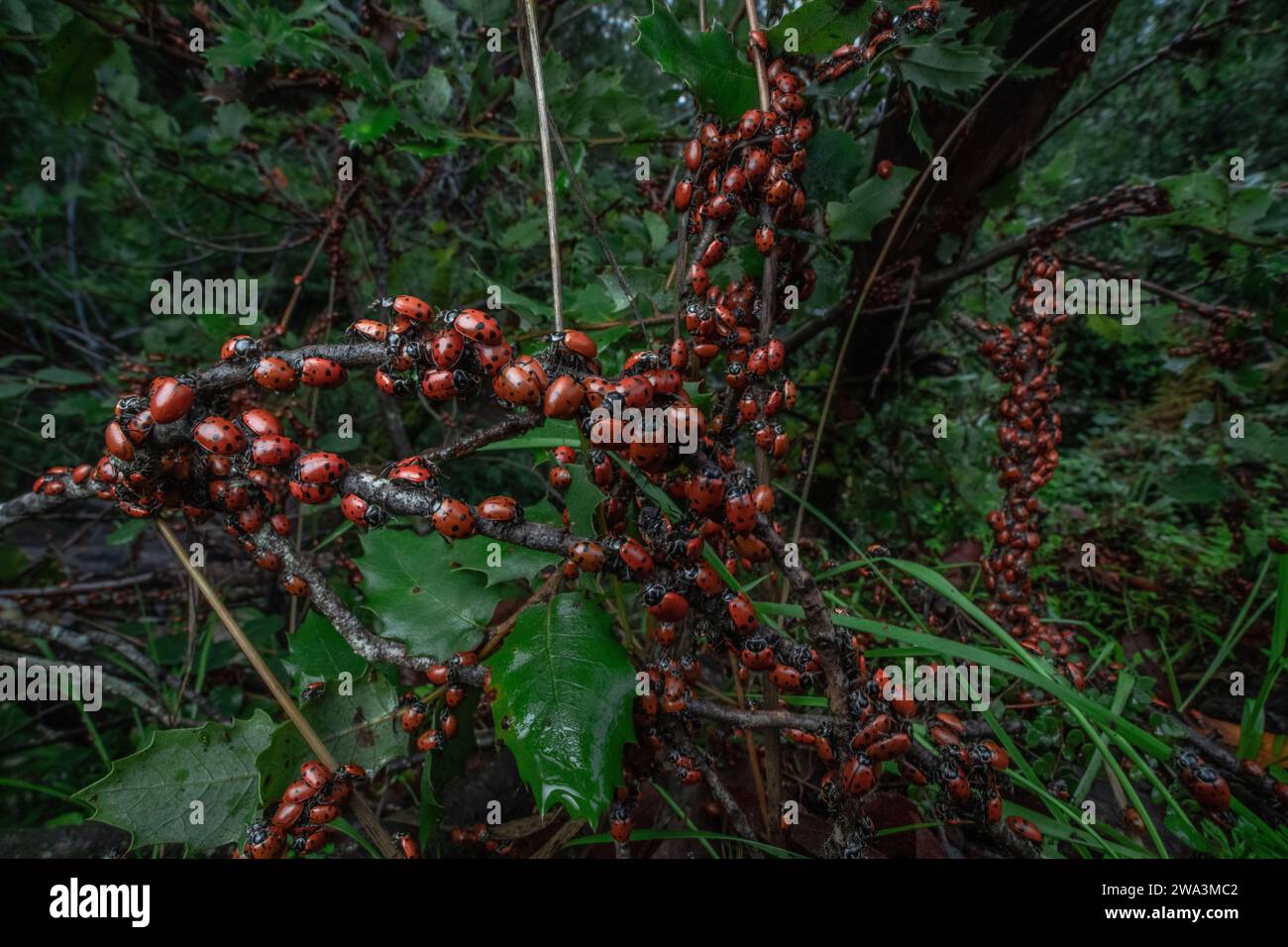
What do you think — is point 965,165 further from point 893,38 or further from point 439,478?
point 439,478

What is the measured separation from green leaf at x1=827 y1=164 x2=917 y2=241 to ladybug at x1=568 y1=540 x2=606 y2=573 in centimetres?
100

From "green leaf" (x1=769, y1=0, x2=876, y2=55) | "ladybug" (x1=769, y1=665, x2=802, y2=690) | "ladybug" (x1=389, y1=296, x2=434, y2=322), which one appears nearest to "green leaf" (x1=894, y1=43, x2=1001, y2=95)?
"green leaf" (x1=769, y1=0, x2=876, y2=55)

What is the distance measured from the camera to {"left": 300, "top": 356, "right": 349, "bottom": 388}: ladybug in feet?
2.61

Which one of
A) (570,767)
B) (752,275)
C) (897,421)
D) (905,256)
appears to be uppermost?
(905,256)

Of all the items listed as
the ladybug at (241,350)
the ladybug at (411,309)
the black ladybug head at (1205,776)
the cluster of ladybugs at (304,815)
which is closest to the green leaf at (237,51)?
the ladybug at (241,350)

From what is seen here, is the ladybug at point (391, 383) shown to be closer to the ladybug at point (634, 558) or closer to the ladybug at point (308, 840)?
the ladybug at point (634, 558)

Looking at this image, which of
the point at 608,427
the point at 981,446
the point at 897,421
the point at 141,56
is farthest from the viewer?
the point at 141,56

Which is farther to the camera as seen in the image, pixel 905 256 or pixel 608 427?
pixel 905 256

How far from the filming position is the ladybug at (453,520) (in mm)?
710

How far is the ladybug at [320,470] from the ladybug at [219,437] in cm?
10

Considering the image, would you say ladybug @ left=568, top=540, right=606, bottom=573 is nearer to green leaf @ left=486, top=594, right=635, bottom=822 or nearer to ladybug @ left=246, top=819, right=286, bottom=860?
green leaf @ left=486, top=594, right=635, bottom=822
